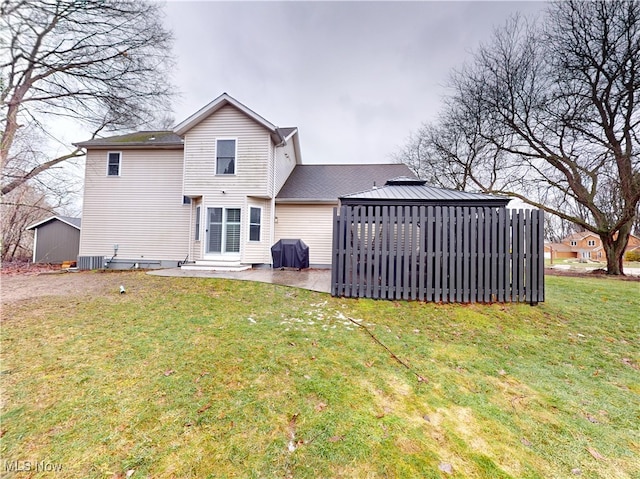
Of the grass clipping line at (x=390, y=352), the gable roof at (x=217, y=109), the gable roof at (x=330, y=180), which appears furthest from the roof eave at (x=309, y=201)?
the grass clipping line at (x=390, y=352)

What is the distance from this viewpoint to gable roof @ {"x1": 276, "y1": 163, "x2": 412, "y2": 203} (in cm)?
1189

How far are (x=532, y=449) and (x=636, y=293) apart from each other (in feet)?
27.5

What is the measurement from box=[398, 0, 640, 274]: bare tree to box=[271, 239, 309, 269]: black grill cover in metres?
12.9

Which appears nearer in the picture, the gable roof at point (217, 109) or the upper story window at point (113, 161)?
the gable roof at point (217, 109)

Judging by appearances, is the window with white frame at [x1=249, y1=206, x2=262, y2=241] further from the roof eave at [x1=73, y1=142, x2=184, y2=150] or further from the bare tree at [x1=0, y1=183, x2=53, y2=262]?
the bare tree at [x1=0, y1=183, x2=53, y2=262]

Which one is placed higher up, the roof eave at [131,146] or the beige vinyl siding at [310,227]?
the roof eave at [131,146]

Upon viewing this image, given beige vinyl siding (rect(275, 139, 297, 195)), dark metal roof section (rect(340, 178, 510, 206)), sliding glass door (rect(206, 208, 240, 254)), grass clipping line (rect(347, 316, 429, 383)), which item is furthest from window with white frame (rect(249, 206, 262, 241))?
grass clipping line (rect(347, 316, 429, 383))

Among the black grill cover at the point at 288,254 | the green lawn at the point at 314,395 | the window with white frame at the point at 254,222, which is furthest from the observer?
the window with white frame at the point at 254,222

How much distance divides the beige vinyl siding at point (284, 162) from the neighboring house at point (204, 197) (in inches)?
2.0

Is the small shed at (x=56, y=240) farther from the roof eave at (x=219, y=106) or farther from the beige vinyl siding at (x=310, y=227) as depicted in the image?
the beige vinyl siding at (x=310, y=227)

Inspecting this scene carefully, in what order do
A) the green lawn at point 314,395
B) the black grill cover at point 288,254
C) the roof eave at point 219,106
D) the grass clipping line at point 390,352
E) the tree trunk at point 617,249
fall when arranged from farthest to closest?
1. the tree trunk at point 617,249
2. the black grill cover at point 288,254
3. the roof eave at point 219,106
4. the grass clipping line at point 390,352
5. the green lawn at point 314,395

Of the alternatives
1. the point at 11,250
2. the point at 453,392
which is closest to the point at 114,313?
the point at 453,392

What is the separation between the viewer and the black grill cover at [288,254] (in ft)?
34.6

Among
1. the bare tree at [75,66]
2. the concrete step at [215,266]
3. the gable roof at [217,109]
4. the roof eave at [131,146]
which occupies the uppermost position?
the bare tree at [75,66]
